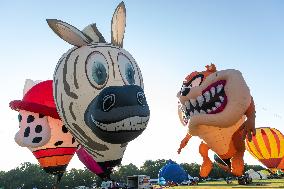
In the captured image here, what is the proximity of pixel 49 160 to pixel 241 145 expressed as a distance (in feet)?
18.3

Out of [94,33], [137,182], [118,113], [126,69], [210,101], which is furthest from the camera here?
[137,182]

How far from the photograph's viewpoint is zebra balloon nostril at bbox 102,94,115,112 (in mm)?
7887

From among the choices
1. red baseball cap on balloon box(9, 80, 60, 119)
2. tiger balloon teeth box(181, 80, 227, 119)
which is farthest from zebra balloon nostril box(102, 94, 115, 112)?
red baseball cap on balloon box(9, 80, 60, 119)

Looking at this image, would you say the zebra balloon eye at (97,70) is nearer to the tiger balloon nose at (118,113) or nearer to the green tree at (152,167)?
the tiger balloon nose at (118,113)

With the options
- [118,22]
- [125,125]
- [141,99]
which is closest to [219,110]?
[141,99]

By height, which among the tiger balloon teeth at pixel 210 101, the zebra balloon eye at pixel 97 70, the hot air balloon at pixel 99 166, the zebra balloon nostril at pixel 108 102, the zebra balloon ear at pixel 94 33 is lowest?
the hot air balloon at pixel 99 166

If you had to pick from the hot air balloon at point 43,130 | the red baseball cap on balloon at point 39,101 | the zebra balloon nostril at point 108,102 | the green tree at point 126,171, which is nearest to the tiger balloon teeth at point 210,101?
the zebra balloon nostril at point 108,102

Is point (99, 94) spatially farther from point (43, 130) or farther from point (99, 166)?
point (43, 130)

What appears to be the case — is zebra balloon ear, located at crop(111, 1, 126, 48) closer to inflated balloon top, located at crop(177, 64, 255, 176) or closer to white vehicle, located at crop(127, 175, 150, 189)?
inflated balloon top, located at crop(177, 64, 255, 176)

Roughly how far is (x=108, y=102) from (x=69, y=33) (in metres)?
2.18

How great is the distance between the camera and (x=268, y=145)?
16969mm

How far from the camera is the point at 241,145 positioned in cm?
1004

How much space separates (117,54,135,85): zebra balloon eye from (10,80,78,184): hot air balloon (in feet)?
9.20

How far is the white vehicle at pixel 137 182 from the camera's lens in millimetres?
21898
